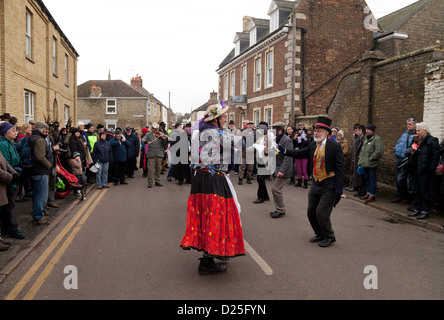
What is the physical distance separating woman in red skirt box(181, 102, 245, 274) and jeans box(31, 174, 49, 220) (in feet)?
12.5

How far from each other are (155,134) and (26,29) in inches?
296

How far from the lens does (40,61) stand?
1677cm

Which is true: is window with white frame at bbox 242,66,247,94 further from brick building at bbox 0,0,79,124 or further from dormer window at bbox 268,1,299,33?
brick building at bbox 0,0,79,124

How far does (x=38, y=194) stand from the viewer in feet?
23.0

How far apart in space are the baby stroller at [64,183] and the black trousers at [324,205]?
6.68 m

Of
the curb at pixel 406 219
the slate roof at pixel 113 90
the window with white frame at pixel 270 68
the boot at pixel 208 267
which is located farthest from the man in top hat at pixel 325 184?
the slate roof at pixel 113 90

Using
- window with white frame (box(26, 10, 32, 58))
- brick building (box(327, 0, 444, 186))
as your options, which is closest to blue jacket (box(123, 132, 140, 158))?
window with white frame (box(26, 10, 32, 58))

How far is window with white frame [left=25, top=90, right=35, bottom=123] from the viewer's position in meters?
15.2

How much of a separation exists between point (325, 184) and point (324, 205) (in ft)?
1.20

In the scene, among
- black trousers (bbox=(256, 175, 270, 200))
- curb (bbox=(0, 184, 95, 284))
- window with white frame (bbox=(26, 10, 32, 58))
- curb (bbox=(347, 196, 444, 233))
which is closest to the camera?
curb (bbox=(0, 184, 95, 284))

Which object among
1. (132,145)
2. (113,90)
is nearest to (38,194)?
(132,145)

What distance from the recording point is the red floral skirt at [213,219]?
4.57 meters

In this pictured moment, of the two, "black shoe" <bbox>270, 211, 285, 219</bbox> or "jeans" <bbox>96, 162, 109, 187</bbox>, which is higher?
"jeans" <bbox>96, 162, 109, 187</bbox>
